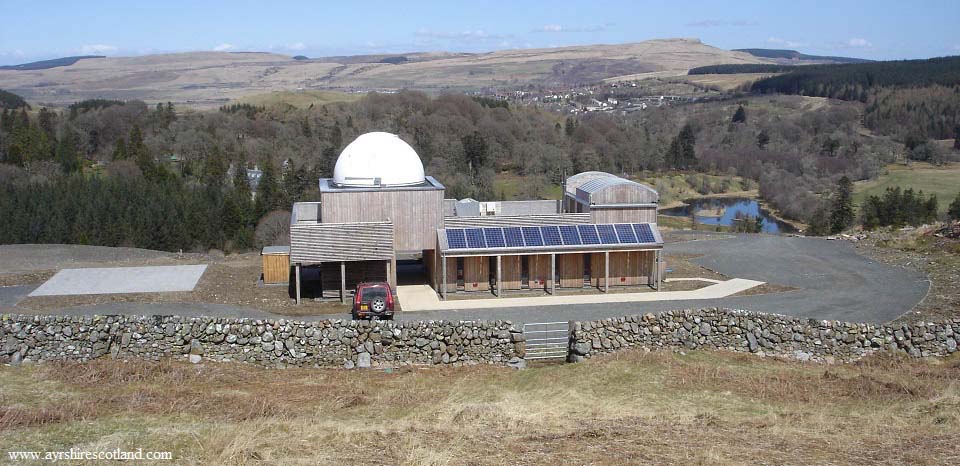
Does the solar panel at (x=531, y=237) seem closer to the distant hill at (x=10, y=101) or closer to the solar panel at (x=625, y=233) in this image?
the solar panel at (x=625, y=233)

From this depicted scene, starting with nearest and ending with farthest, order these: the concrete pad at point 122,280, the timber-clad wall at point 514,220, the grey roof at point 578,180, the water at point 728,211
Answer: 1. the concrete pad at point 122,280
2. the timber-clad wall at point 514,220
3. the grey roof at point 578,180
4. the water at point 728,211

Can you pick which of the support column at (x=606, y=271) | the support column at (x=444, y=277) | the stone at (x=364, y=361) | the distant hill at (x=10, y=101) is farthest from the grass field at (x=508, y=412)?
the distant hill at (x=10, y=101)

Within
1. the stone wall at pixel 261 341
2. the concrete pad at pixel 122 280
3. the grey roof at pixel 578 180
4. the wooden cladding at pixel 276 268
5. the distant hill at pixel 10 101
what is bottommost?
the concrete pad at pixel 122 280

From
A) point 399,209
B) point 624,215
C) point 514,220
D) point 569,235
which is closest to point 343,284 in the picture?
point 399,209

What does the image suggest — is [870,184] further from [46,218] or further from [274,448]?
[274,448]

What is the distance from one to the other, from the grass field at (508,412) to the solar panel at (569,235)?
36.6 ft

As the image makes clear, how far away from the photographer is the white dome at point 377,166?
31.9 metres

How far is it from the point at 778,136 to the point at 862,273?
113003mm

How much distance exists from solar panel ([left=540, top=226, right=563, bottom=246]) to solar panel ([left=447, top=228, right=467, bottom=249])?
2.96 metres

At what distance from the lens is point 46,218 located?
52.9 metres

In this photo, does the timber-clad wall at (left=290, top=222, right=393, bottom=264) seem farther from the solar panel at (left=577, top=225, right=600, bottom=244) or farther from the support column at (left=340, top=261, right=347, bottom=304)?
the solar panel at (left=577, top=225, right=600, bottom=244)

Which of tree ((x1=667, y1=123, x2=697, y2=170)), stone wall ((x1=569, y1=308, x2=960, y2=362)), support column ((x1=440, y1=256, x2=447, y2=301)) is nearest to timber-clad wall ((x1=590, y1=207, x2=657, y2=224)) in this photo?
support column ((x1=440, y1=256, x2=447, y2=301))

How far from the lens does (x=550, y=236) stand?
96.5 ft

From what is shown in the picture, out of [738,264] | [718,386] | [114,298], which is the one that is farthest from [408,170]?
[718,386]
